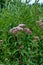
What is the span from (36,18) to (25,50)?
710mm

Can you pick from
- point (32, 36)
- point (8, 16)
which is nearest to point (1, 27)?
point (8, 16)

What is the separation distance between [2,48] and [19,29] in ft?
2.35

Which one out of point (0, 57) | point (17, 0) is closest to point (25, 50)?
point (0, 57)

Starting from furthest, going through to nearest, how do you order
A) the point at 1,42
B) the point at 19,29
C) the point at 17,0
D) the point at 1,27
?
the point at 17,0
the point at 1,27
the point at 1,42
the point at 19,29

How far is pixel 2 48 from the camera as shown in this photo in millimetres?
4555

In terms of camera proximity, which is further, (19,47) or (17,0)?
(17,0)

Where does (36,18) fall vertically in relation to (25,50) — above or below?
A: above

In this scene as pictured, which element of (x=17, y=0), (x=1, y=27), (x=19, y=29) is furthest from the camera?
(x=17, y=0)

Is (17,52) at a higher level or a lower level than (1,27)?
lower

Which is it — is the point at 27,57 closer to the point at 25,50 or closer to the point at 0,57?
the point at 25,50

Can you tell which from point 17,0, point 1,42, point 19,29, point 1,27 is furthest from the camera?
point 17,0

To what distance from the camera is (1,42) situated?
4.40m

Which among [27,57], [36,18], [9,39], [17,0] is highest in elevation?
[17,0]

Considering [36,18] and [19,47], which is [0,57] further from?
[36,18]
